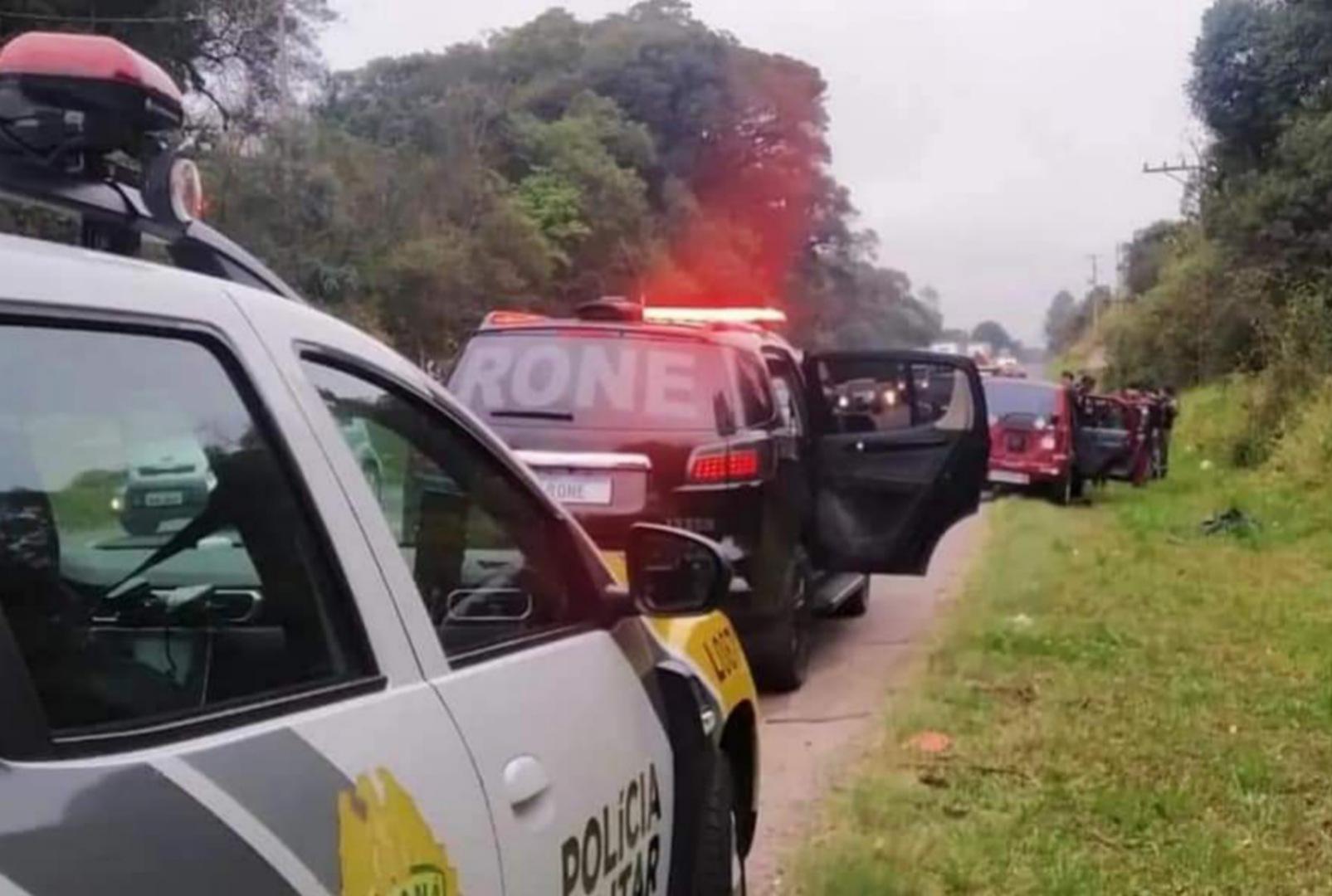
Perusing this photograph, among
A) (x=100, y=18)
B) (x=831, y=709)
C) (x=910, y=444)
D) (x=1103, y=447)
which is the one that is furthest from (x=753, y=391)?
(x=100, y=18)

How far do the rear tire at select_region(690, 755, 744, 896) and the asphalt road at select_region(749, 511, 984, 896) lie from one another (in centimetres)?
148

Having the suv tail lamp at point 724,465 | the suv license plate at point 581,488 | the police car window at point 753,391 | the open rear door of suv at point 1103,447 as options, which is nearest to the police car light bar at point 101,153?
the suv license plate at point 581,488

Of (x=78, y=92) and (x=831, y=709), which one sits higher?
(x=78, y=92)

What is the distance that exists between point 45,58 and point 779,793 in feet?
14.6

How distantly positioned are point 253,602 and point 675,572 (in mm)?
1362

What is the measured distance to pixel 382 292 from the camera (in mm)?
39812

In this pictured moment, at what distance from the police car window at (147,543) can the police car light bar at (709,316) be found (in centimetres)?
600

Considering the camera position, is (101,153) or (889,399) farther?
(889,399)

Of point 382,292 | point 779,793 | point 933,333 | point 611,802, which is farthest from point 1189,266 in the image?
point 933,333

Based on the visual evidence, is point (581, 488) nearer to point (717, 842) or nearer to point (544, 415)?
point (544, 415)

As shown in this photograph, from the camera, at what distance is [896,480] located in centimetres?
941

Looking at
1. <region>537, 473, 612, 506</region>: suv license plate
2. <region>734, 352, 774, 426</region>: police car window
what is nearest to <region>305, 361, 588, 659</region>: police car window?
<region>537, 473, 612, 506</region>: suv license plate

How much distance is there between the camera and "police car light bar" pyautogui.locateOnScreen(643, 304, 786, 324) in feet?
29.2

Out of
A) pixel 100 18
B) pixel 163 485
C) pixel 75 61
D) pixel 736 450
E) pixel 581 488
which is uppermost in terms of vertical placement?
pixel 100 18
